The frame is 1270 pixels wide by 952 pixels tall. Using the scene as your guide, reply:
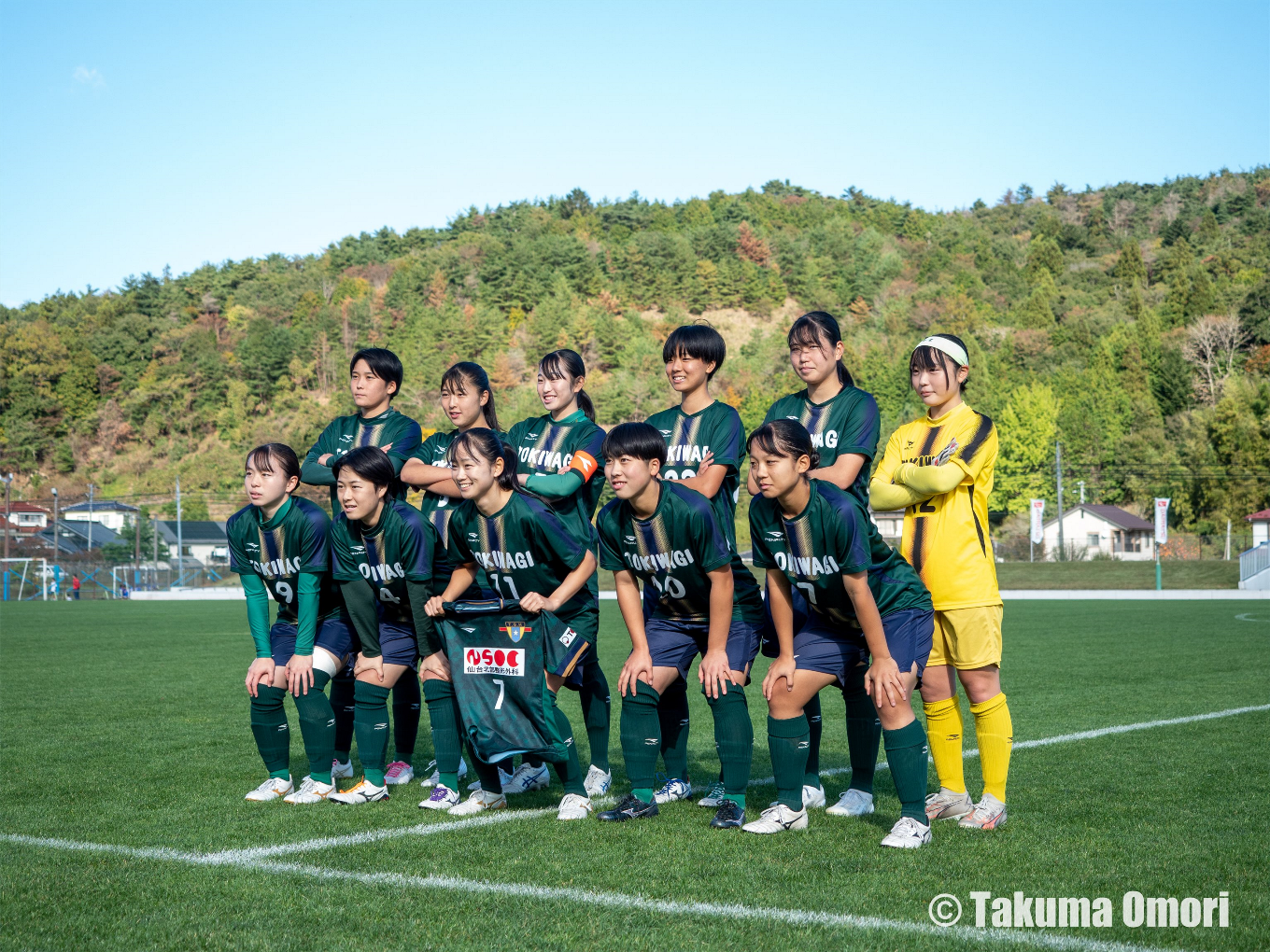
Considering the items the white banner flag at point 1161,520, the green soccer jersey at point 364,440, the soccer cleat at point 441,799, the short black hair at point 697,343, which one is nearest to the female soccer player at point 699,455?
the short black hair at point 697,343

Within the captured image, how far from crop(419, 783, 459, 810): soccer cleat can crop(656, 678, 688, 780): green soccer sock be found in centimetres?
111

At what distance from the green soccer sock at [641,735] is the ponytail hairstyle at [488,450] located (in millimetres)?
1179

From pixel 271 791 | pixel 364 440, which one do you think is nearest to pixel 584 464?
pixel 364 440

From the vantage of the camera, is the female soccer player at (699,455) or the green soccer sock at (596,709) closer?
the female soccer player at (699,455)

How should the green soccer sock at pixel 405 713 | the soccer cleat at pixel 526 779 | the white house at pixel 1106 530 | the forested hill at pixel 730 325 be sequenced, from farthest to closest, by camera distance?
1. the forested hill at pixel 730 325
2. the white house at pixel 1106 530
3. the green soccer sock at pixel 405 713
4. the soccer cleat at pixel 526 779

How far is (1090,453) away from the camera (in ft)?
244

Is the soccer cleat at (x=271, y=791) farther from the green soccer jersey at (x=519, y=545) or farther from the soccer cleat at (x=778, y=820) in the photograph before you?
the soccer cleat at (x=778, y=820)

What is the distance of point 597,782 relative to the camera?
597 cm

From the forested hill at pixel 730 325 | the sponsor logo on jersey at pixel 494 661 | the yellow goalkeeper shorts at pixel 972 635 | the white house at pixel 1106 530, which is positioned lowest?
the white house at pixel 1106 530

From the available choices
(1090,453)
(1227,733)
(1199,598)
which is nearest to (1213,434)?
(1090,453)

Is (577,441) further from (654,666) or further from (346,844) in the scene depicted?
(346,844)

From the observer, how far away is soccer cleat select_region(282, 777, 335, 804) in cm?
568

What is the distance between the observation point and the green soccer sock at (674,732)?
579cm

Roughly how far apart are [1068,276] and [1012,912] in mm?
125975
